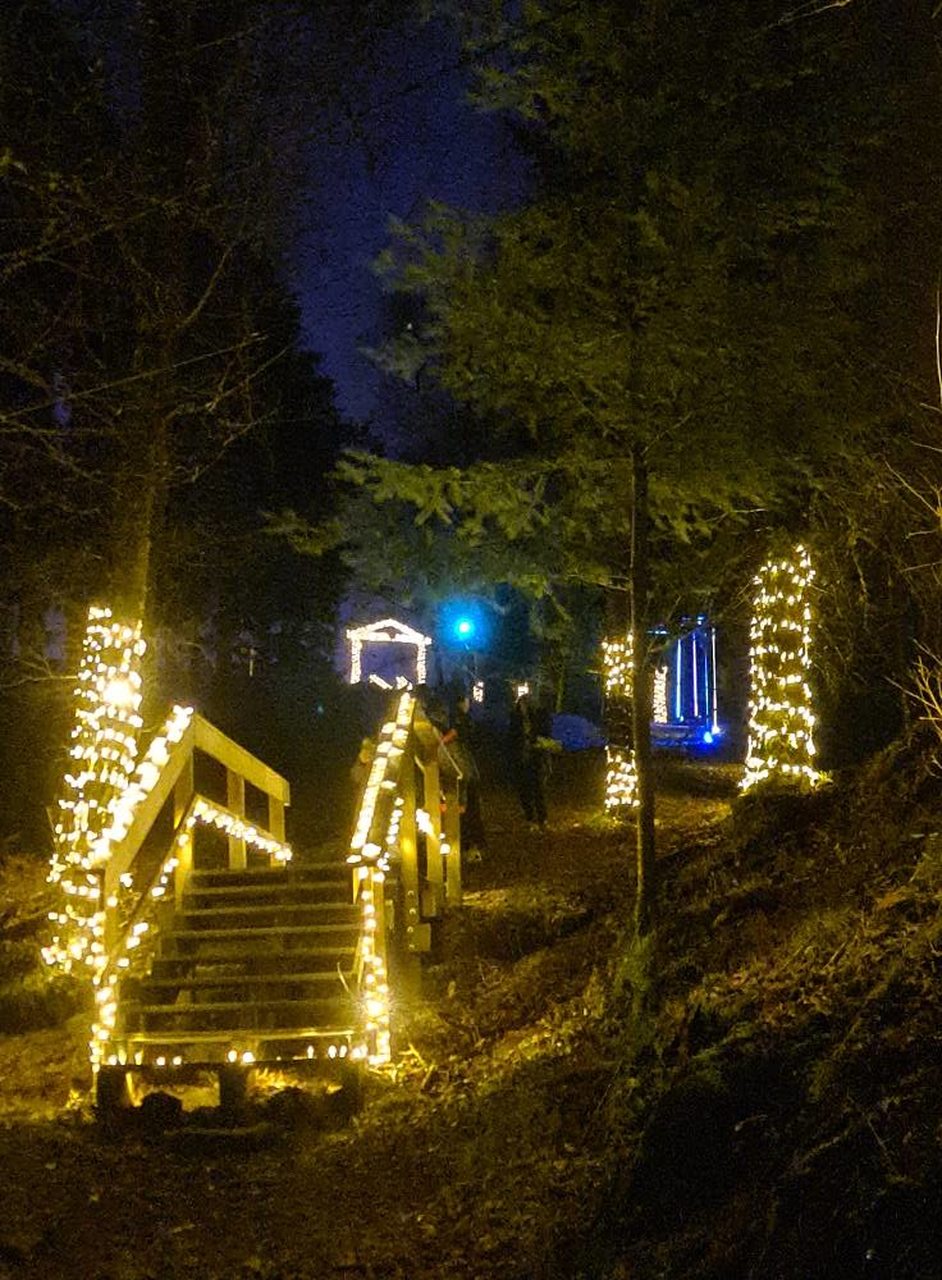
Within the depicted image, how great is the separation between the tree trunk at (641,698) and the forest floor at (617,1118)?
0.40 m

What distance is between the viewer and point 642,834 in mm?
7367

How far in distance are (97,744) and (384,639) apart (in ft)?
78.9

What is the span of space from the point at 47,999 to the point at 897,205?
1015cm

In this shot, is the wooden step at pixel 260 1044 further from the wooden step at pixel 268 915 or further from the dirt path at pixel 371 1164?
the wooden step at pixel 268 915

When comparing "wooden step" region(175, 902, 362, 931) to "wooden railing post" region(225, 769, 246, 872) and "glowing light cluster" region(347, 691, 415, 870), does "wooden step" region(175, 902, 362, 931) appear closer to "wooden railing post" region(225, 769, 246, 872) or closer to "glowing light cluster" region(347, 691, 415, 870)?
"glowing light cluster" region(347, 691, 415, 870)

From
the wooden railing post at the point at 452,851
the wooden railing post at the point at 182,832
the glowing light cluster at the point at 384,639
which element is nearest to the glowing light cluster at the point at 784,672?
the wooden railing post at the point at 452,851

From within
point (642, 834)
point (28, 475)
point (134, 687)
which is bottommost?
point (642, 834)

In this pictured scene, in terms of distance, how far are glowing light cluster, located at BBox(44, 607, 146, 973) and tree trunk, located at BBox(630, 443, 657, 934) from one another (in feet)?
16.6

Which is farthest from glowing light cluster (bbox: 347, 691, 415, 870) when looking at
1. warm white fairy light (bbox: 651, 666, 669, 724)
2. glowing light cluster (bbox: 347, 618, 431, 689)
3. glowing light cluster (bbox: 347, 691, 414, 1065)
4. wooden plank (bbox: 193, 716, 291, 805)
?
glowing light cluster (bbox: 347, 618, 431, 689)

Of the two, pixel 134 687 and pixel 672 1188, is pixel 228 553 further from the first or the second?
Answer: pixel 672 1188

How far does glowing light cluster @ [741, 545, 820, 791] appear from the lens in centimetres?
1184

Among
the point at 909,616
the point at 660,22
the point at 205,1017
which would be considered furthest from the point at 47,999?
the point at 909,616

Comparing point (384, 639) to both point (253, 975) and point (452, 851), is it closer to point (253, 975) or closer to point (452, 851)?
point (452, 851)

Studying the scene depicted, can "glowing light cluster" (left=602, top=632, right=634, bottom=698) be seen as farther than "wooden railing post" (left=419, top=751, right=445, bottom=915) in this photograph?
Yes
